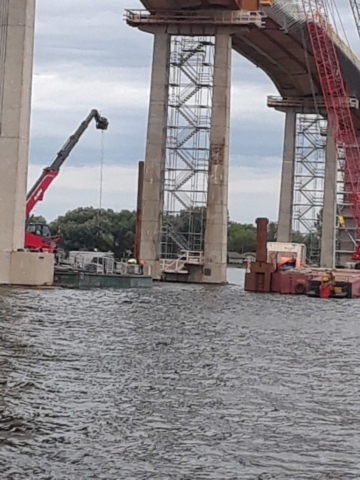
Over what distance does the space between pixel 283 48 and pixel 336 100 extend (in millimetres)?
10301

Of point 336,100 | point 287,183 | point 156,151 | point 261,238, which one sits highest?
point 336,100

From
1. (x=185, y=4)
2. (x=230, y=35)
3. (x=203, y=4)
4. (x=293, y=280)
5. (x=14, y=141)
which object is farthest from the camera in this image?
(x=230, y=35)

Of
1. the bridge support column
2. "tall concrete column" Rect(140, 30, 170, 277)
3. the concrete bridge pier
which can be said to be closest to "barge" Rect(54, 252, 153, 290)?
the bridge support column

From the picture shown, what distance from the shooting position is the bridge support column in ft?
→ 160

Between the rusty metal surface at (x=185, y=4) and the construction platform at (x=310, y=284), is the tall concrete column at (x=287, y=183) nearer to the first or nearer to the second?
the rusty metal surface at (x=185, y=4)

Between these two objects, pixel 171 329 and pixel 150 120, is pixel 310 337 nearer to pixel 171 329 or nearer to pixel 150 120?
pixel 171 329

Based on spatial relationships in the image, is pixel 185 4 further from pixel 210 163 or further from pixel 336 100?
pixel 336 100

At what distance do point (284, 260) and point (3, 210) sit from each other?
36113 millimetres

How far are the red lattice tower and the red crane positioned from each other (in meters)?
20.3

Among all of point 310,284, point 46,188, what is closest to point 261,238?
point 310,284

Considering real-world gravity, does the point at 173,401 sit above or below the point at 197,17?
below

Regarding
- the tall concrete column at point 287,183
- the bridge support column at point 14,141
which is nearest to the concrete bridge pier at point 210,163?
the bridge support column at point 14,141

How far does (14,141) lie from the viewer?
49031 millimetres

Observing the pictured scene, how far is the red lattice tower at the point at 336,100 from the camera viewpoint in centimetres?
8631
